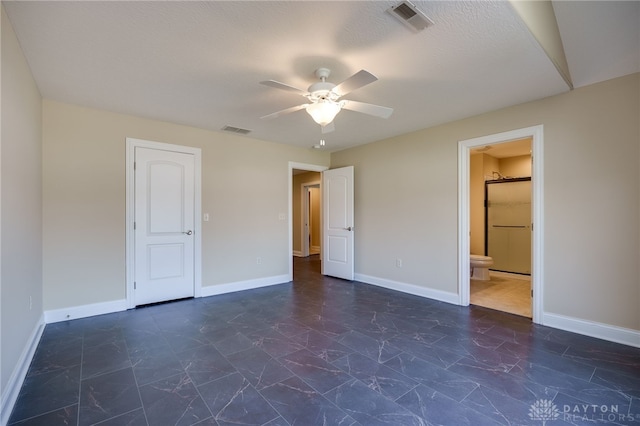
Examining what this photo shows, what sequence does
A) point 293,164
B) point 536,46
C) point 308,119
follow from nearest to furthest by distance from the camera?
point 536,46
point 308,119
point 293,164

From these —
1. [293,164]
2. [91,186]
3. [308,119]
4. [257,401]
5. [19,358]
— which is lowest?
[257,401]

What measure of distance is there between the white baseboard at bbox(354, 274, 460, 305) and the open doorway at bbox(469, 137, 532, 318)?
1184 mm

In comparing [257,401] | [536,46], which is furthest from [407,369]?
[536,46]

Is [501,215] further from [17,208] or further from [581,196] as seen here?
[17,208]

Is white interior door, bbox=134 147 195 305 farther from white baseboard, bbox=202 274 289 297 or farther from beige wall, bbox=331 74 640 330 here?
beige wall, bbox=331 74 640 330

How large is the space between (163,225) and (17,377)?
7.09ft

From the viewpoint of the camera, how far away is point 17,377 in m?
1.98

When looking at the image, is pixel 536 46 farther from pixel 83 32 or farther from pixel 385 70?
pixel 83 32

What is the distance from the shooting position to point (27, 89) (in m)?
2.44

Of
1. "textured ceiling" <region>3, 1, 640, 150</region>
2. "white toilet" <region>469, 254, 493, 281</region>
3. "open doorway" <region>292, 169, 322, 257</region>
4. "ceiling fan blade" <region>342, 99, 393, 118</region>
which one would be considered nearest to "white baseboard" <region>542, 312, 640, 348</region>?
"white toilet" <region>469, 254, 493, 281</region>

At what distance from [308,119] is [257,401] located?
3054mm

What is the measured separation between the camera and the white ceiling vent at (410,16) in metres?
1.75

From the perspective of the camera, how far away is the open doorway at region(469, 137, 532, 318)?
17.6 feet

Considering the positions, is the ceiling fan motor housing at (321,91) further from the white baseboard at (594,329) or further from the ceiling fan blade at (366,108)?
the white baseboard at (594,329)
